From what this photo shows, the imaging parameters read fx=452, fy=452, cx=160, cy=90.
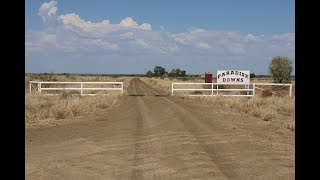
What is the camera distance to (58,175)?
7926 millimetres

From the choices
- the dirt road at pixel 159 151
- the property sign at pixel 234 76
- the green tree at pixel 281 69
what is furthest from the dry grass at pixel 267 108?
the green tree at pixel 281 69

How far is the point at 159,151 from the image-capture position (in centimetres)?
1034

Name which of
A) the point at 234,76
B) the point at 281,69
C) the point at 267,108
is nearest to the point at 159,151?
the point at 267,108

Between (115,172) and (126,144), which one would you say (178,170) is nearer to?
(115,172)

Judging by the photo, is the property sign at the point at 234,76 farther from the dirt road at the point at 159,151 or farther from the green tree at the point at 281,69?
the green tree at the point at 281,69

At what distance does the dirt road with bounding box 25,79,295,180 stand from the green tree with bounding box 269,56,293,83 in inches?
1972

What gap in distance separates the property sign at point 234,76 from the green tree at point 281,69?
2986cm

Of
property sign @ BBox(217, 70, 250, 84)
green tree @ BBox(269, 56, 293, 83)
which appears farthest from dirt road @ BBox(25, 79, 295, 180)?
green tree @ BBox(269, 56, 293, 83)

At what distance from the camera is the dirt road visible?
8172 mm
